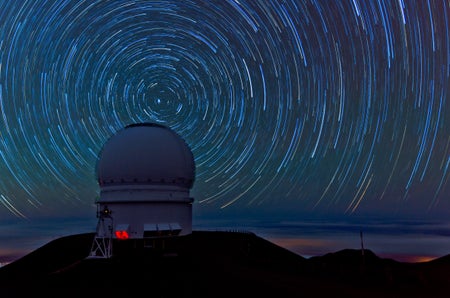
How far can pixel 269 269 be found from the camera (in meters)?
20.7

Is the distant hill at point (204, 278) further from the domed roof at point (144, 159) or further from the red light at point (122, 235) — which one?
the domed roof at point (144, 159)

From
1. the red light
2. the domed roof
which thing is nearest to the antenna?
the red light

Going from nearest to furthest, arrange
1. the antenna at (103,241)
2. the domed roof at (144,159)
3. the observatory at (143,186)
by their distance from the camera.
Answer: the antenna at (103,241)
the observatory at (143,186)
the domed roof at (144,159)

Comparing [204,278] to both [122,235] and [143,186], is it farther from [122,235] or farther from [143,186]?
[143,186]

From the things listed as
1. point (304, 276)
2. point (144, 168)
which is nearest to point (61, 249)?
point (144, 168)

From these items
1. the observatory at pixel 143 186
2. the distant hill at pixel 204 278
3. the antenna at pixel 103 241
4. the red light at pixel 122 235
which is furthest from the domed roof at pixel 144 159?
the distant hill at pixel 204 278

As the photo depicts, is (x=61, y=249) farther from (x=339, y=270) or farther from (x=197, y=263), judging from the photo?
(x=339, y=270)

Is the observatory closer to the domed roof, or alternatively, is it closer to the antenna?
the domed roof

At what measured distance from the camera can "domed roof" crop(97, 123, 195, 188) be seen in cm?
2889

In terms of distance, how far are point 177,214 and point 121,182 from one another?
5.49 metres

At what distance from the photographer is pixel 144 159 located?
95.7 feet

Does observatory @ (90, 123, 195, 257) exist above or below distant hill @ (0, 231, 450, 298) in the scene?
above

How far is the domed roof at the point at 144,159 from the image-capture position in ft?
94.8

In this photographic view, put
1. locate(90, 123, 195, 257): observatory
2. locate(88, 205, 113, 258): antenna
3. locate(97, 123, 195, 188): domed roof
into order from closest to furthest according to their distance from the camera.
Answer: locate(88, 205, 113, 258): antenna < locate(90, 123, 195, 257): observatory < locate(97, 123, 195, 188): domed roof
